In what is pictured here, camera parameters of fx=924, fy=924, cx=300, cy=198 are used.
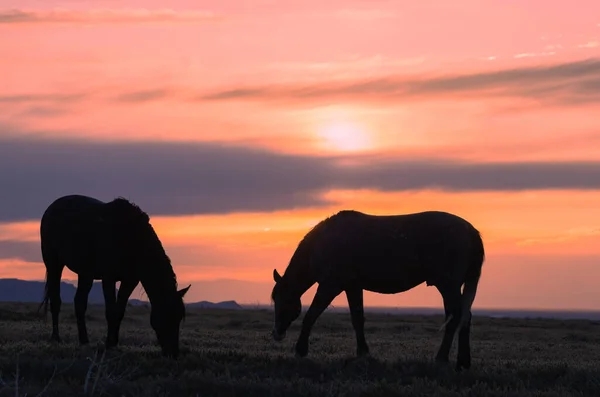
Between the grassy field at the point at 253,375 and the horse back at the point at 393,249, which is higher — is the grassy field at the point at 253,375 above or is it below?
below

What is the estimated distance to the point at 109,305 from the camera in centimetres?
1738

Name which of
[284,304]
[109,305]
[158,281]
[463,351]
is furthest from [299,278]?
[463,351]

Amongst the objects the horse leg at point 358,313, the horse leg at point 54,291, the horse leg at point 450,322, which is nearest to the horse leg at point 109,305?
the horse leg at point 54,291

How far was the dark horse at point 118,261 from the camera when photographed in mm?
17047

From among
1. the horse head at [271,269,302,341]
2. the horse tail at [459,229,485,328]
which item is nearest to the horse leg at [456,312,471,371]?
the horse tail at [459,229,485,328]

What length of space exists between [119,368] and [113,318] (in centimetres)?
334

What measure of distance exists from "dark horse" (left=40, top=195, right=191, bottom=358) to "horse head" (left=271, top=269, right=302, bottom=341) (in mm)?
2581

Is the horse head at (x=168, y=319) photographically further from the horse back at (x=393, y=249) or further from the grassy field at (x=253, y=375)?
the horse back at (x=393, y=249)

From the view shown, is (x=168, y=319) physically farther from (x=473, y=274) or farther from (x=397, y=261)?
(x=473, y=274)

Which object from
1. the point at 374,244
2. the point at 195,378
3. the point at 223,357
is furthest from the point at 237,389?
the point at 374,244

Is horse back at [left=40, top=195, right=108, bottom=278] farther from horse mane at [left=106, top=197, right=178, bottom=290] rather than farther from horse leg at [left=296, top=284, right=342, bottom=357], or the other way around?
horse leg at [left=296, top=284, right=342, bottom=357]

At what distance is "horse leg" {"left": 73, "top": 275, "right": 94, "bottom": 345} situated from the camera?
710 inches

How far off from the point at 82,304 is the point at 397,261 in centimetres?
629

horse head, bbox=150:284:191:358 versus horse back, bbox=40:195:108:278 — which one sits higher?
horse back, bbox=40:195:108:278
